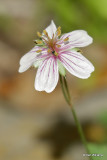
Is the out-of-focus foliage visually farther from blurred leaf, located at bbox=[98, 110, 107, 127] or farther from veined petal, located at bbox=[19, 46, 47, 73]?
veined petal, located at bbox=[19, 46, 47, 73]

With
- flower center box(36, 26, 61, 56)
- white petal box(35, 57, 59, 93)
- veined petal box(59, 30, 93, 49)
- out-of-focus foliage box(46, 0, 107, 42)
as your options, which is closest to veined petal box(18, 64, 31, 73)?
white petal box(35, 57, 59, 93)

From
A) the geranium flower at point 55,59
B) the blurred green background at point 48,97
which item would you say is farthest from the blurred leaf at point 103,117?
the geranium flower at point 55,59

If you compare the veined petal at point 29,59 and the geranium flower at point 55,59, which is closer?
the geranium flower at point 55,59

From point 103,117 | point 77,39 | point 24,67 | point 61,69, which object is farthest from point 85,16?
point 61,69

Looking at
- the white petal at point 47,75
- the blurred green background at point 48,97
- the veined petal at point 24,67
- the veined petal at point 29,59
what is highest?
the blurred green background at point 48,97

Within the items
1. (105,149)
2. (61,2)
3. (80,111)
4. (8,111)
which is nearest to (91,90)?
(80,111)

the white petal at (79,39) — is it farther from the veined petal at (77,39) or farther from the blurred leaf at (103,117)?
the blurred leaf at (103,117)

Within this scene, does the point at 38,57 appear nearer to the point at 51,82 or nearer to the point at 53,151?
the point at 51,82

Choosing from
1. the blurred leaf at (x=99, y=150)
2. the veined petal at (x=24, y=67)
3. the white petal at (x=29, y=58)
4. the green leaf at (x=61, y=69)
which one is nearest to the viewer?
the green leaf at (x=61, y=69)

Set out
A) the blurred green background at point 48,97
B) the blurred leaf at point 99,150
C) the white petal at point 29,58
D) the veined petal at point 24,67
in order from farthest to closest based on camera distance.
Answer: the blurred green background at point 48,97 < the blurred leaf at point 99,150 < the white petal at point 29,58 < the veined petal at point 24,67
